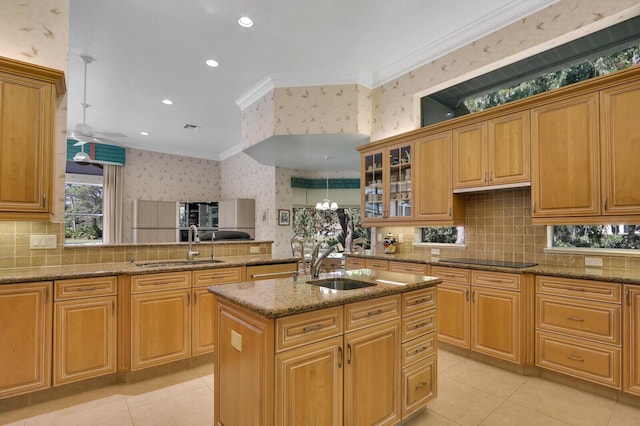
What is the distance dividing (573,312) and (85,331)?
3784 millimetres

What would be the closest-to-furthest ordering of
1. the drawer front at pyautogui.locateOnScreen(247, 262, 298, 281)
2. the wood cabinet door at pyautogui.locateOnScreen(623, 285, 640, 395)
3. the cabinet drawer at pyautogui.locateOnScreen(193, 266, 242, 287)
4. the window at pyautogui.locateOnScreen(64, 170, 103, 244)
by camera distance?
the wood cabinet door at pyautogui.locateOnScreen(623, 285, 640, 395) → the cabinet drawer at pyautogui.locateOnScreen(193, 266, 242, 287) → the drawer front at pyautogui.locateOnScreen(247, 262, 298, 281) → the window at pyautogui.locateOnScreen(64, 170, 103, 244)

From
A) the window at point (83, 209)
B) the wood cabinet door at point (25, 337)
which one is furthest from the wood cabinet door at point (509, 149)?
the window at point (83, 209)

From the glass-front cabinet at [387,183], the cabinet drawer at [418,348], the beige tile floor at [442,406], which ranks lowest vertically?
the beige tile floor at [442,406]

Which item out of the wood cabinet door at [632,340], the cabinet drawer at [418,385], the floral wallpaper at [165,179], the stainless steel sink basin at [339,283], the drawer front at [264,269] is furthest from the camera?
the floral wallpaper at [165,179]

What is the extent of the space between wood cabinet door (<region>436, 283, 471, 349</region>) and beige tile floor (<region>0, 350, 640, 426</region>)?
0.45m

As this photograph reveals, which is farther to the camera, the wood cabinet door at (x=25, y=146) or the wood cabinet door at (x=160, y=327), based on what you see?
the wood cabinet door at (x=160, y=327)

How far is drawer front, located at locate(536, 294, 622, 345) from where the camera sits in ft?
7.84

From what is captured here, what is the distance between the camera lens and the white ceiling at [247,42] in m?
3.06

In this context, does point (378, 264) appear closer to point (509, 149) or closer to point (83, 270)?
point (509, 149)

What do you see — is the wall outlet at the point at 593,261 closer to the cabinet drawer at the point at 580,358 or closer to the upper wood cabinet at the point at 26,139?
Result: the cabinet drawer at the point at 580,358

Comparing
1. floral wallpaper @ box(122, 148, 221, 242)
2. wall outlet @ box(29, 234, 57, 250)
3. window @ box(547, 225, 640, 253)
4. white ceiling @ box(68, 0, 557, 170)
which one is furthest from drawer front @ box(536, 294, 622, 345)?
floral wallpaper @ box(122, 148, 221, 242)

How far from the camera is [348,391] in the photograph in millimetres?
1695

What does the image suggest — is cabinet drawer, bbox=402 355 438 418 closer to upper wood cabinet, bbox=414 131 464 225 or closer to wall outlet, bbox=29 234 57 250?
upper wood cabinet, bbox=414 131 464 225

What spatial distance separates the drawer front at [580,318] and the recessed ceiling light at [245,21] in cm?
363
